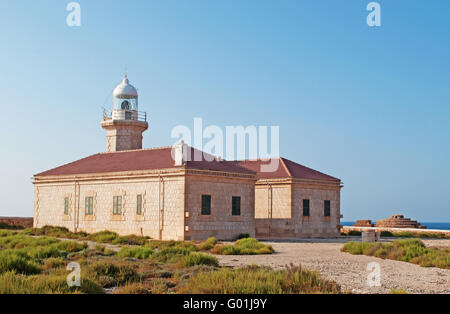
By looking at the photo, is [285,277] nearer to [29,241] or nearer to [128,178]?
[29,241]

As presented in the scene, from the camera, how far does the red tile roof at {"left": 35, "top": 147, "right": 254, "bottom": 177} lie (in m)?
27.8

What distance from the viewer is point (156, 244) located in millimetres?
22984

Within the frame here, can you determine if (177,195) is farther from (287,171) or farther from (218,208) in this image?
(287,171)

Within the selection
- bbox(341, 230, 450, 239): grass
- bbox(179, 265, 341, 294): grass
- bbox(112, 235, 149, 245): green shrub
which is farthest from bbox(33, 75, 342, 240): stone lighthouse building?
bbox(179, 265, 341, 294): grass

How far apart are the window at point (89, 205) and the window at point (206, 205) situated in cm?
705

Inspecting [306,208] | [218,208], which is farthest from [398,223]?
[218,208]

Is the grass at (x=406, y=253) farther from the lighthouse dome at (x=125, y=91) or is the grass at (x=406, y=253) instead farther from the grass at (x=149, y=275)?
the lighthouse dome at (x=125, y=91)

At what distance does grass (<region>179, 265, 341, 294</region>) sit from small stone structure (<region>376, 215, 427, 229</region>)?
117 feet

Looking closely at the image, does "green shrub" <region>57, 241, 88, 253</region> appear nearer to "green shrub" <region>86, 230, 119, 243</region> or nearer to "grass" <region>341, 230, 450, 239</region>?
"green shrub" <region>86, 230, 119, 243</region>

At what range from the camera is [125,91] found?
122 feet

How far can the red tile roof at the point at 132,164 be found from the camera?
1096 inches

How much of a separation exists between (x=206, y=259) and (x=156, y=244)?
27.5 feet

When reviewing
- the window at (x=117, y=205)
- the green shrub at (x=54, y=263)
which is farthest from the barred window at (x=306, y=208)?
the green shrub at (x=54, y=263)
